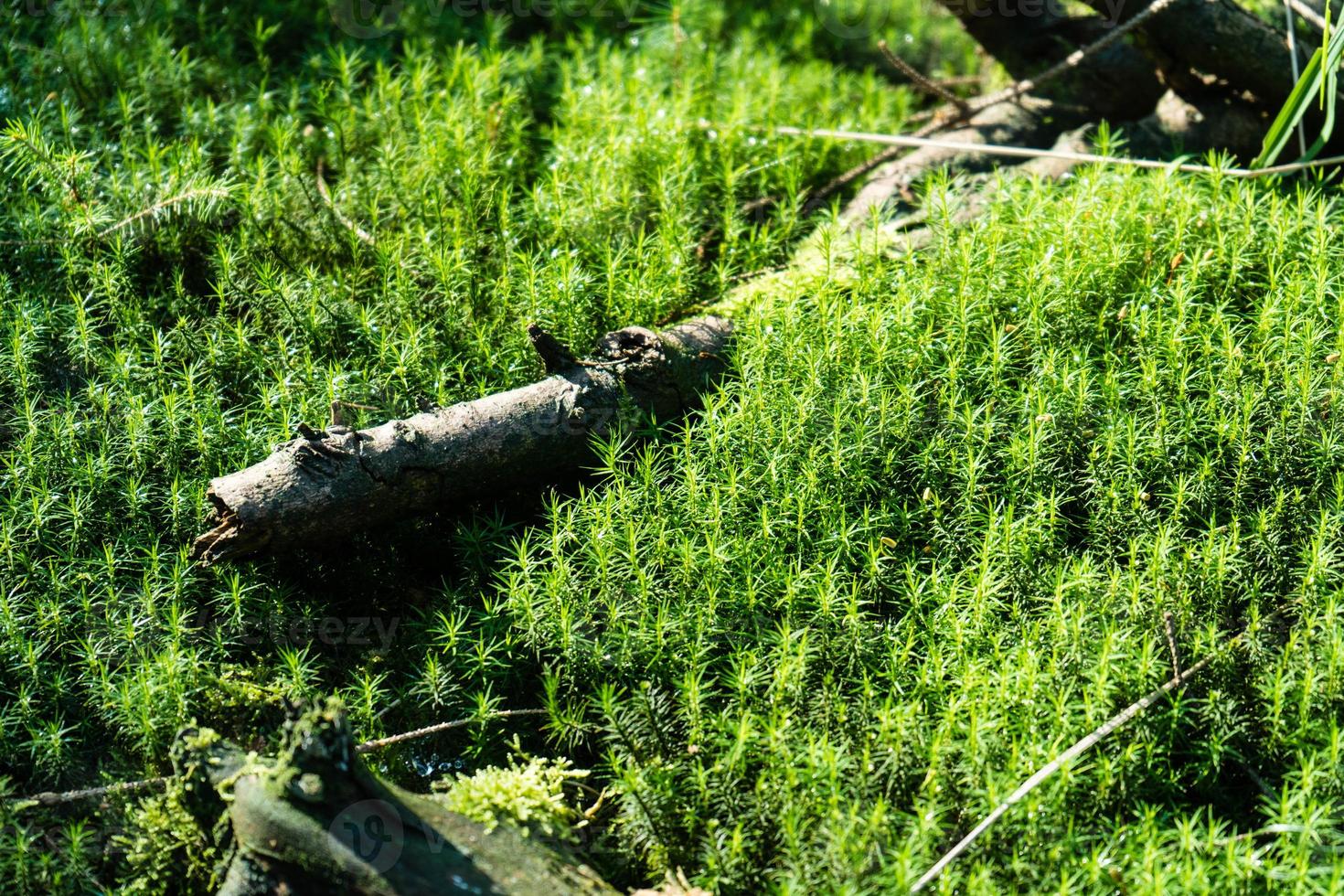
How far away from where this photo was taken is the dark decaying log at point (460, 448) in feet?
13.2

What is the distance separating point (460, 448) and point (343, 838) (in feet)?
5.45

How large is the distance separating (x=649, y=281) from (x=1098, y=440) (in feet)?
6.65

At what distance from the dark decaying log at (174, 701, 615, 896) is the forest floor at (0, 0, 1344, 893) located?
399mm

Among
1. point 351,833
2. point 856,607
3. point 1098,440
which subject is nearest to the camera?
point 351,833

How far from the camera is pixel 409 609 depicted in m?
4.35

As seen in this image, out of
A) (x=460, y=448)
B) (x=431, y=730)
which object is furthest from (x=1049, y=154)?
(x=431, y=730)

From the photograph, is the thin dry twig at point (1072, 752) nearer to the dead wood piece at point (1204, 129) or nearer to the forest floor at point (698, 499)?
the forest floor at point (698, 499)

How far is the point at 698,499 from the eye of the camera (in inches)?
168

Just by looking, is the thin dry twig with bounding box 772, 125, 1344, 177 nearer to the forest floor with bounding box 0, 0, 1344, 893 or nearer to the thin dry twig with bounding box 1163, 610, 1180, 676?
the forest floor with bounding box 0, 0, 1344, 893

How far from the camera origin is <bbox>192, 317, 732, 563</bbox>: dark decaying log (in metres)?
4.02

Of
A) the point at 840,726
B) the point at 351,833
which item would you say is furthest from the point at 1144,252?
the point at 351,833

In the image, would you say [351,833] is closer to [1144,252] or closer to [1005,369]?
[1005,369]

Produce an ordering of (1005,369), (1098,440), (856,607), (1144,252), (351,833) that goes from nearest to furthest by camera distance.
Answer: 1. (351,833)
2. (856,607)
3. (1098,440)
4. (1005,369)
5. (1144,252)

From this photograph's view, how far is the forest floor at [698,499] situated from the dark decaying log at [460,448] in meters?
0.16
